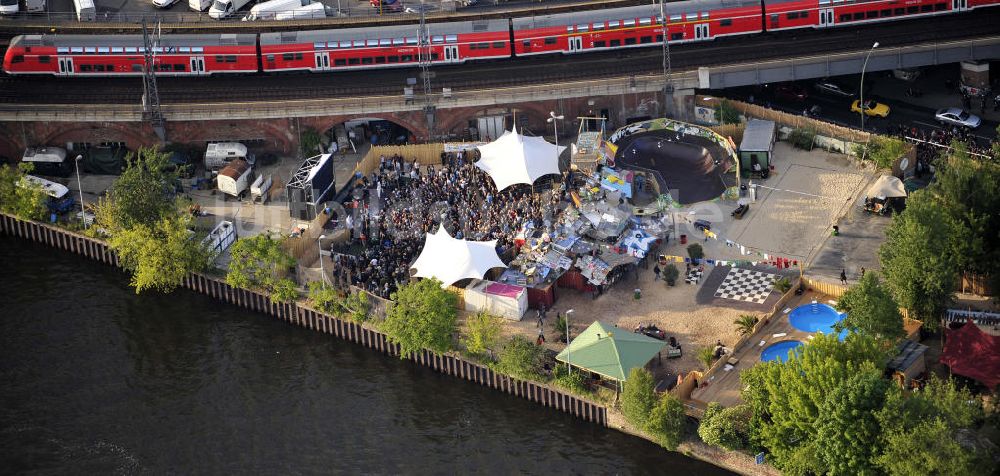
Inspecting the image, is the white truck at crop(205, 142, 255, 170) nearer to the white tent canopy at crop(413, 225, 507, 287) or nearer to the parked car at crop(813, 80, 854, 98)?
the white tent canopy at crop(413, 225, 507, 287)

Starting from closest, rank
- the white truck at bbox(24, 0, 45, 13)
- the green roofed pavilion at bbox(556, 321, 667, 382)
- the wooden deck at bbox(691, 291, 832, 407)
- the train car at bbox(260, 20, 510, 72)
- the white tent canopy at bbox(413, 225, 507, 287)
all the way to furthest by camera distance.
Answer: the wooden deck at bbox(691, 291, 832, 407) → the green roofed pavilion at bbox(556, 321, 667, 382) → the white tent canopy at bbox(413, 225, 507, 287) → the train car at bbox(260, 20, 510, 72) → the white truck at bbox(24, 0, 45, 13)

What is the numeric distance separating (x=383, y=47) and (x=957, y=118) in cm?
4816

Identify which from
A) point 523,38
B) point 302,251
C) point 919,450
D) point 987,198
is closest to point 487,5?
point 523,38

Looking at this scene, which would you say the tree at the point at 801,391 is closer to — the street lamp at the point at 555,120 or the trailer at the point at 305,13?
the street lamp at the point at 555,120

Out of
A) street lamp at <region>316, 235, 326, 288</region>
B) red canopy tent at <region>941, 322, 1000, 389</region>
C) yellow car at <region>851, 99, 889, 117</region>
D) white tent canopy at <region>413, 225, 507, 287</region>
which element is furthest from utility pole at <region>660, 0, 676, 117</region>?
red canopy tent at <region>941, 322, 1000, 389</region>

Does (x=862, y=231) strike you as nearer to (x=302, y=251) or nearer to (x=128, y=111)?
(x=302, y=251)

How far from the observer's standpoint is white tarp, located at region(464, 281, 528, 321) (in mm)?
131625

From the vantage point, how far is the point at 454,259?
134625mm

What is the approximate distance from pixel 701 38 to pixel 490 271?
117ft

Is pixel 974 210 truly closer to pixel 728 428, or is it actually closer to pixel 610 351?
pixel 728 428

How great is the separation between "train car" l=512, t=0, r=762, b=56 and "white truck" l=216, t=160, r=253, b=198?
2612 cm

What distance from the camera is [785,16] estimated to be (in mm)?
158250

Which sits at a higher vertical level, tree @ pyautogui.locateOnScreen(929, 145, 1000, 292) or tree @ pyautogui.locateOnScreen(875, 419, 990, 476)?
tree @ pyautogui.locateOnScreen(929, 145, 1000, 292)

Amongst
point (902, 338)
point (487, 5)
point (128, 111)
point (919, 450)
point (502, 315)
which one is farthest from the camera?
point (487, 5)
